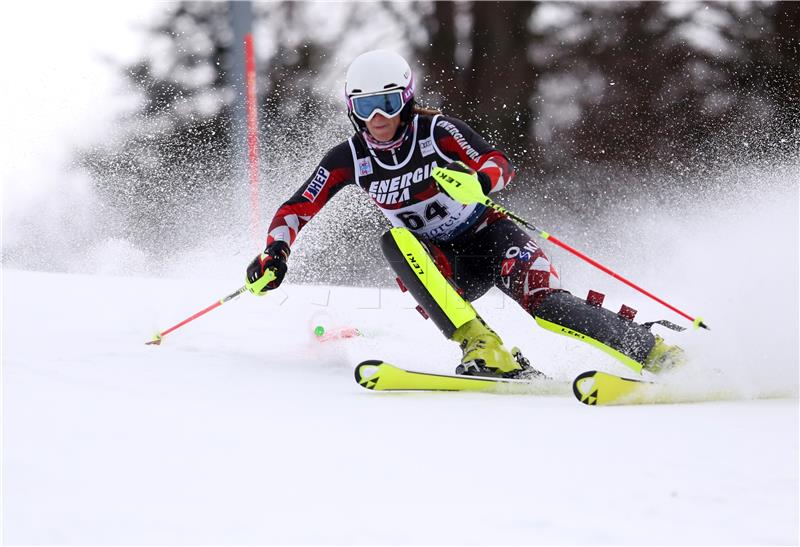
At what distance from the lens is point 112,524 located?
4.73 feet

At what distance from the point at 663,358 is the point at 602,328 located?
214 millimetres

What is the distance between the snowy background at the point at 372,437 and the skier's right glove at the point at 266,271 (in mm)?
299

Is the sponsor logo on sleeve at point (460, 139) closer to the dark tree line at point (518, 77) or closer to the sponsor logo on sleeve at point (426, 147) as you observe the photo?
the sponsor logo on sleeve at point (426, 147)

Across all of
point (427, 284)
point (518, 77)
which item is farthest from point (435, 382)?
→ point (518, 77)

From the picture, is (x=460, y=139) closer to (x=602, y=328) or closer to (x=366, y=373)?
(x=602, y=328)

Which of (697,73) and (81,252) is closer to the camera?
(81,252)

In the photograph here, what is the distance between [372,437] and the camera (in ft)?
6.57

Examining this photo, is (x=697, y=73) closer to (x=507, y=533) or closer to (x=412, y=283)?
(x=412, y=283)

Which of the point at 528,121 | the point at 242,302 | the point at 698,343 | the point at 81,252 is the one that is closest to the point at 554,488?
the point at 698,343

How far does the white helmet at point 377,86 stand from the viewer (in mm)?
3334

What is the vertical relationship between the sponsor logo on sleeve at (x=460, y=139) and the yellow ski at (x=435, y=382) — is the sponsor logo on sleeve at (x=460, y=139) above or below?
above

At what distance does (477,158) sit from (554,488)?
1.92m

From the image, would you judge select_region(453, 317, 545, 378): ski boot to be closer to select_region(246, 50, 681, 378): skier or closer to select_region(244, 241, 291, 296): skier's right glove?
select_region(246, 50, 681, 378): skier

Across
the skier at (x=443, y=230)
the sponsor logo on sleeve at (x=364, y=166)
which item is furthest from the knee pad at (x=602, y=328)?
the sponsor logo on sleeve at (x=364, y=166)
